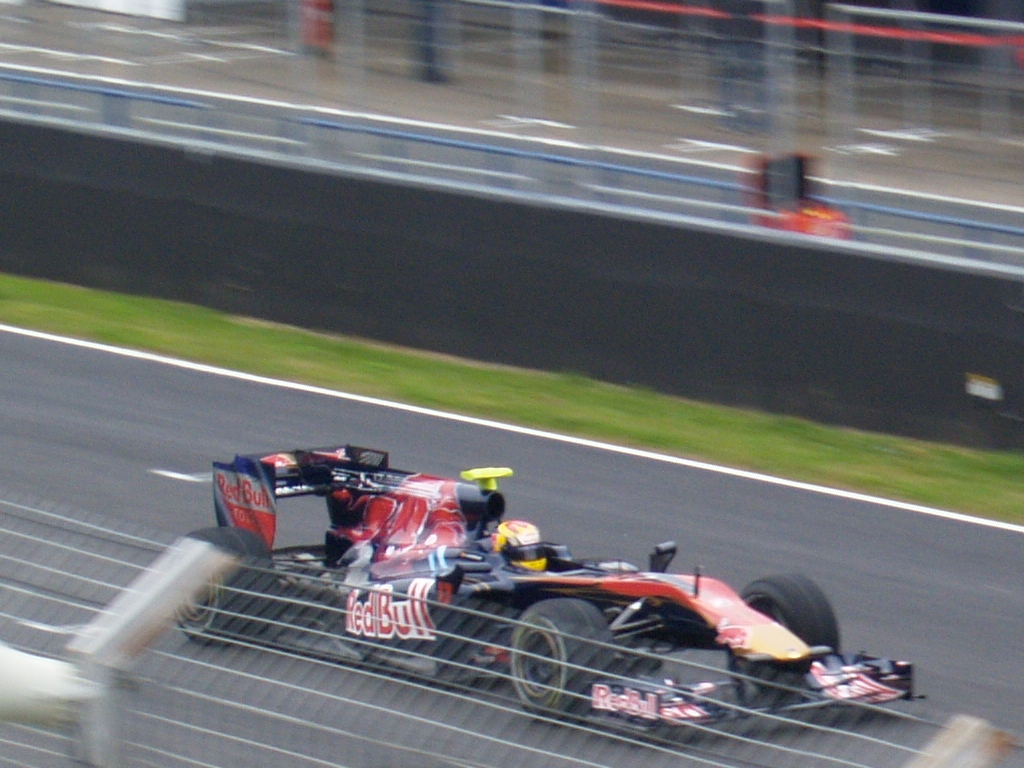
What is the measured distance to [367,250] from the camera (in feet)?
43.6

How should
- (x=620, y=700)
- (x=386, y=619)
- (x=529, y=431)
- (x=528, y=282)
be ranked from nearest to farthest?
(x=620, y=700)
(x=386, y=619)
(x=529, y=431)
(x=528, y=282)

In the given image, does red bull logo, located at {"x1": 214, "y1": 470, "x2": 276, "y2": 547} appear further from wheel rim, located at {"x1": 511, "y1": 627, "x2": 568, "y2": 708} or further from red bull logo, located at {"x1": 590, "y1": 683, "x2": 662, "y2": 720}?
red bull logo, located at {"x1": 590, "y1": 683, "x2": 662, "y2": 720}

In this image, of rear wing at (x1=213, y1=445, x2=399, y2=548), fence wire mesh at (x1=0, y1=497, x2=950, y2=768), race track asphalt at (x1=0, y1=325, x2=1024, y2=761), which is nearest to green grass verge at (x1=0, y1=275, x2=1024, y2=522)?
race track asphalt at (x1=0, y1=325, x2=1024, y2=761)

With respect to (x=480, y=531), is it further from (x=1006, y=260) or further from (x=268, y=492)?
(x=1006, y=260)

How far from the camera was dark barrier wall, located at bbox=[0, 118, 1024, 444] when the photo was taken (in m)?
11.1

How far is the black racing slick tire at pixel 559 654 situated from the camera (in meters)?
4.29

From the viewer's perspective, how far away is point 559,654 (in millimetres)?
5766

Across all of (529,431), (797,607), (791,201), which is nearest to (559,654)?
(797,607)

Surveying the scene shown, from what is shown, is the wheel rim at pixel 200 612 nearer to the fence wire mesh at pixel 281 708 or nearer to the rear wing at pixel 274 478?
the fence wire mesh at pixel 281 708

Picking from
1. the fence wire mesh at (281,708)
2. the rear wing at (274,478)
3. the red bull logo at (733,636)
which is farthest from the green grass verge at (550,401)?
the fence wire mesh at (281,708)

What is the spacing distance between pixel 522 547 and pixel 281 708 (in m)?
3.24

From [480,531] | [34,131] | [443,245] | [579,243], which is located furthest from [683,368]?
[34,131]

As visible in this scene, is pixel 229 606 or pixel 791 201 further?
pixel 791 201

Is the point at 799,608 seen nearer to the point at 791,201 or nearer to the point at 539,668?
the point at 539,668
